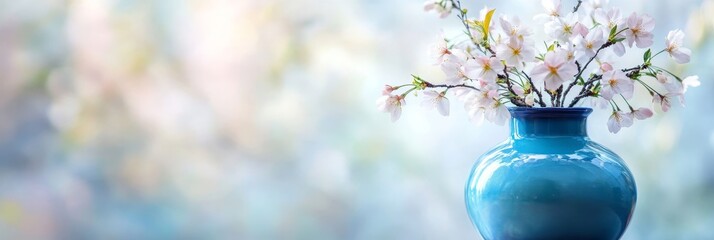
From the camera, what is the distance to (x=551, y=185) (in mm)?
1035

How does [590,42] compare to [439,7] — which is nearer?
[590,42]

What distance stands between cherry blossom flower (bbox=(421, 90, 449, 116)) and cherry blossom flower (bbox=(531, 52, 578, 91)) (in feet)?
0.48

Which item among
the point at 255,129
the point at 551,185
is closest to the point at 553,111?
the point at 551,185

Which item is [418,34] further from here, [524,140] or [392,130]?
[524,140]

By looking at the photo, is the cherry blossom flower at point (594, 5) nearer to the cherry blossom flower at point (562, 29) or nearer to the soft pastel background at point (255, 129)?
the cherry blossom flower at point (562, 29)

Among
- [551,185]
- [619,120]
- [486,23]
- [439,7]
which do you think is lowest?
[551,185]

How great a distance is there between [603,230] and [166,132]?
767 mm

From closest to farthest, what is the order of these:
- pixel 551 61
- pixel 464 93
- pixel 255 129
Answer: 1. pixel 551 61
2. pixel 464 93
3. pixel 255 129

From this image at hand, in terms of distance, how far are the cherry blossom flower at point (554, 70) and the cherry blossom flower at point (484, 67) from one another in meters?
0.05

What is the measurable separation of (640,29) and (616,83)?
0.27 feet

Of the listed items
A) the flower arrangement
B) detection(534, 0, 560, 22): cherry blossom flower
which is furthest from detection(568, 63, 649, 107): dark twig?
detection(534, 0, 560, 22): cherry blossom flower

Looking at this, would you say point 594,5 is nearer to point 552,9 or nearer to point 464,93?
point 552,9

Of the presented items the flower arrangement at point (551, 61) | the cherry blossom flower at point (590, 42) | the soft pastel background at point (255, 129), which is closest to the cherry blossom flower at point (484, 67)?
the flower arrangement at point (551, 61)

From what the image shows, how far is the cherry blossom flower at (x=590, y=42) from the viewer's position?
1023mm
